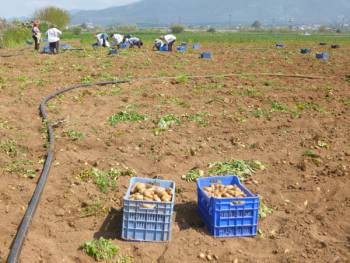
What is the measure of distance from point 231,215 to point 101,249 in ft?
4.61

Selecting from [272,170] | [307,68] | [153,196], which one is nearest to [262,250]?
[153,196]

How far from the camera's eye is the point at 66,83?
11992 mm

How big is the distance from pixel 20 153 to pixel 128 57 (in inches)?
454

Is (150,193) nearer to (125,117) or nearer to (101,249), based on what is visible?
(101,249)

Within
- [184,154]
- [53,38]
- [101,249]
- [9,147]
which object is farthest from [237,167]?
[53,38]

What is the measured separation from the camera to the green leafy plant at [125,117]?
8530 millimetres

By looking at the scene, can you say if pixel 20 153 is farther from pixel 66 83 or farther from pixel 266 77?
pixel 266 77

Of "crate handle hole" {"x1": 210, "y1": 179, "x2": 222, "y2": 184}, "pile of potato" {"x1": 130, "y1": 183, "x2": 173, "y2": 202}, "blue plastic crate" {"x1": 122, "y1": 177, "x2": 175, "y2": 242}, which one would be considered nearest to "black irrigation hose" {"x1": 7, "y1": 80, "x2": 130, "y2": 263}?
"blue plastic crate" {"x1": 122, "y1": 177, "x2": 175, "y2": 242}

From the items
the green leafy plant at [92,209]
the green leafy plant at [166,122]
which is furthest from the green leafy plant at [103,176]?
the green leafy plant at [166,122]

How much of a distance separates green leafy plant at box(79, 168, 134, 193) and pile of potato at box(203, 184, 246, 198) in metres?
1.44

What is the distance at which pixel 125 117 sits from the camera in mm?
8734

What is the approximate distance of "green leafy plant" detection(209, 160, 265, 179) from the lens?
248 inches

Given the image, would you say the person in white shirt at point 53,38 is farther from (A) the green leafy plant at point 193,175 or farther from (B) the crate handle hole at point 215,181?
(B) the crate handle hole at point 215,181

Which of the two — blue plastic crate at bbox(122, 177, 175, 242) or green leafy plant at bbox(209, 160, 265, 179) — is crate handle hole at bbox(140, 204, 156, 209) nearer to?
blue plastic crate at bbox(122, 177, 175, 242)
